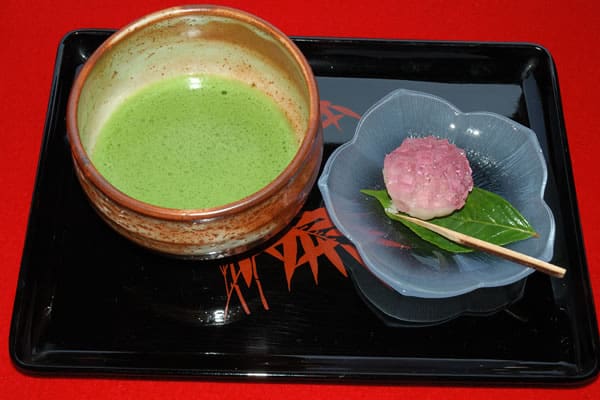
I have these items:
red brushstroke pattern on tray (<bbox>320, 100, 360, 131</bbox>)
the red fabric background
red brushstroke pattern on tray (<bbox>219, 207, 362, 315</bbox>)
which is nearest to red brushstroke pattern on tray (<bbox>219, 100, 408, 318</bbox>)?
red brushstroke pattern on tray (<bbox>219, 207, 362, 315</bbox>)

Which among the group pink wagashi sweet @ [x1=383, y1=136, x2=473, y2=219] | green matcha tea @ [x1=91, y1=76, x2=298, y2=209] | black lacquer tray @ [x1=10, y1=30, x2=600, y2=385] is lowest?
black lacquer tray @ [x1=10, y1=30, x2=600, y2=385]

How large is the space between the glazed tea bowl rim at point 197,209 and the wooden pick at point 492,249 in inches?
9.8

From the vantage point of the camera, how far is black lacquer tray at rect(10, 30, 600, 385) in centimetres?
105

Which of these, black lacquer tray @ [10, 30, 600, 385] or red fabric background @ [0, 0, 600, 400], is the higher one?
red fabric background @ [0, 0, 600, 400]

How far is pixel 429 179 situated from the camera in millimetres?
1128

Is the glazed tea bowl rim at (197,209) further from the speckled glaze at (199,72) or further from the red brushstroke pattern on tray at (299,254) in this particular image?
the red brushstroke pattern on tray at (299,254)

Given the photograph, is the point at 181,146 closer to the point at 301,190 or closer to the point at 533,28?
the point at 301,190

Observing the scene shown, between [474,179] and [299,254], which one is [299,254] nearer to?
[299,254]

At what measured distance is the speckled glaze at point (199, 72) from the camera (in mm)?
957

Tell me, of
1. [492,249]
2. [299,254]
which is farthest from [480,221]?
[299,254]

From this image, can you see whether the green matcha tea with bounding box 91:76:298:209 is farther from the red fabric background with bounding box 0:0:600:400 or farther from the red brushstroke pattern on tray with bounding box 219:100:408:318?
the red fabric background with bounding box 0:0:600:400

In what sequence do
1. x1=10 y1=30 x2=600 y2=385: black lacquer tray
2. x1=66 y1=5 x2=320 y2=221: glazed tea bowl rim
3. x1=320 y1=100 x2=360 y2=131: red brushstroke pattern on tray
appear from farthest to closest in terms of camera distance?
x1=320 y1=100 x2=360 y2=131: red brushstroke pattern on tray → x1=10 y1=30 x2=600 y2=385: black lacquer tray → x1=66 y1=5 x2=320 y2=221: glazed tea bowl rim

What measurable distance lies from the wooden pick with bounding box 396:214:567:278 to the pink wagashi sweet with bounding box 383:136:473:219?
0.02m

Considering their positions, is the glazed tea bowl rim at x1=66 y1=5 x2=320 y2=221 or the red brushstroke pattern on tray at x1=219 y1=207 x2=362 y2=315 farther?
the red brushstroke pattern on tray at x1=219 y1=207 x2=362 y2=315
